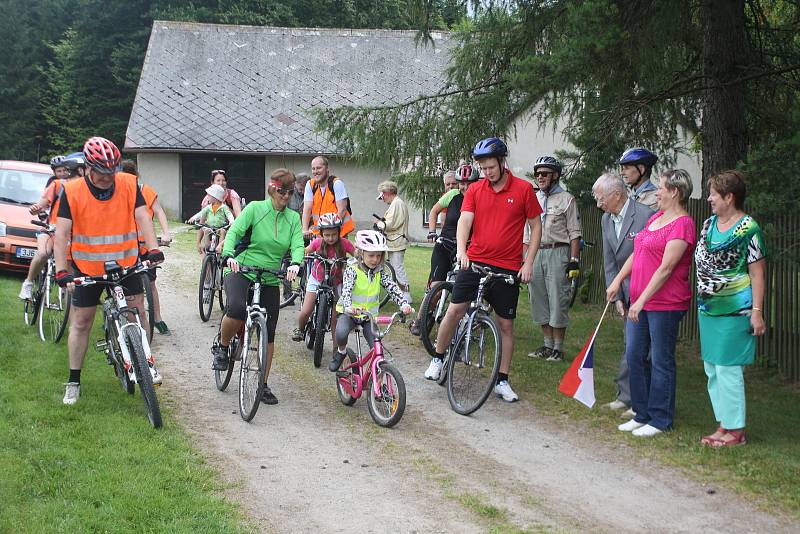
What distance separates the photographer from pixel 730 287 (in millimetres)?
6887

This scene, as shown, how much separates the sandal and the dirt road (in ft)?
2.13

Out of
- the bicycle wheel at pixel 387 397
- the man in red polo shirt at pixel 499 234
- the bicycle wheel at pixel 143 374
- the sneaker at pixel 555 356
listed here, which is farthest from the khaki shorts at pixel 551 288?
the bicycle wheel at pixel 143 374

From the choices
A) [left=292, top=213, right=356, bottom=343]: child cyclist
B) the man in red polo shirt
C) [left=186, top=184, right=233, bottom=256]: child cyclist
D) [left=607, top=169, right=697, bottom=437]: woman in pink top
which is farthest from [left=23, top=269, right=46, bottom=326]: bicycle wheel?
[left=607, top=169, right=697, bottom=437]: woman in pink top

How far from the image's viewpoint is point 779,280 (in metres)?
9.84

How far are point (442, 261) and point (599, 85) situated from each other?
3045mm

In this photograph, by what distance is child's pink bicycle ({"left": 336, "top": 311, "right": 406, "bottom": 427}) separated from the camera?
7.50 meters

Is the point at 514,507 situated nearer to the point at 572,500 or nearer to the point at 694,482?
the point at 572,500

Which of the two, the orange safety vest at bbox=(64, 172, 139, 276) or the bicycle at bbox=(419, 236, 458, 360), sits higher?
the orange safety vest at bbox=(64, 172, 139, 276)

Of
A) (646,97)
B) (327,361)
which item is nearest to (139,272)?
(327,361)

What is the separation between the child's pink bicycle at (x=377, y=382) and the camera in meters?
7.50

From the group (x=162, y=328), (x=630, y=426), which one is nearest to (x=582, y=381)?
(x=630, y=426)

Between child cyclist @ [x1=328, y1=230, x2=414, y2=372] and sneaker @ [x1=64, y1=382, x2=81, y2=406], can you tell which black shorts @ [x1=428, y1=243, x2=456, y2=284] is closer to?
child cyclist @ [x1=328, y1=230, x2=414, y2=372]

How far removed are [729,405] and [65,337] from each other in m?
7.09

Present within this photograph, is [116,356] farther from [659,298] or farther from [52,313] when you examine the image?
[659,298]
